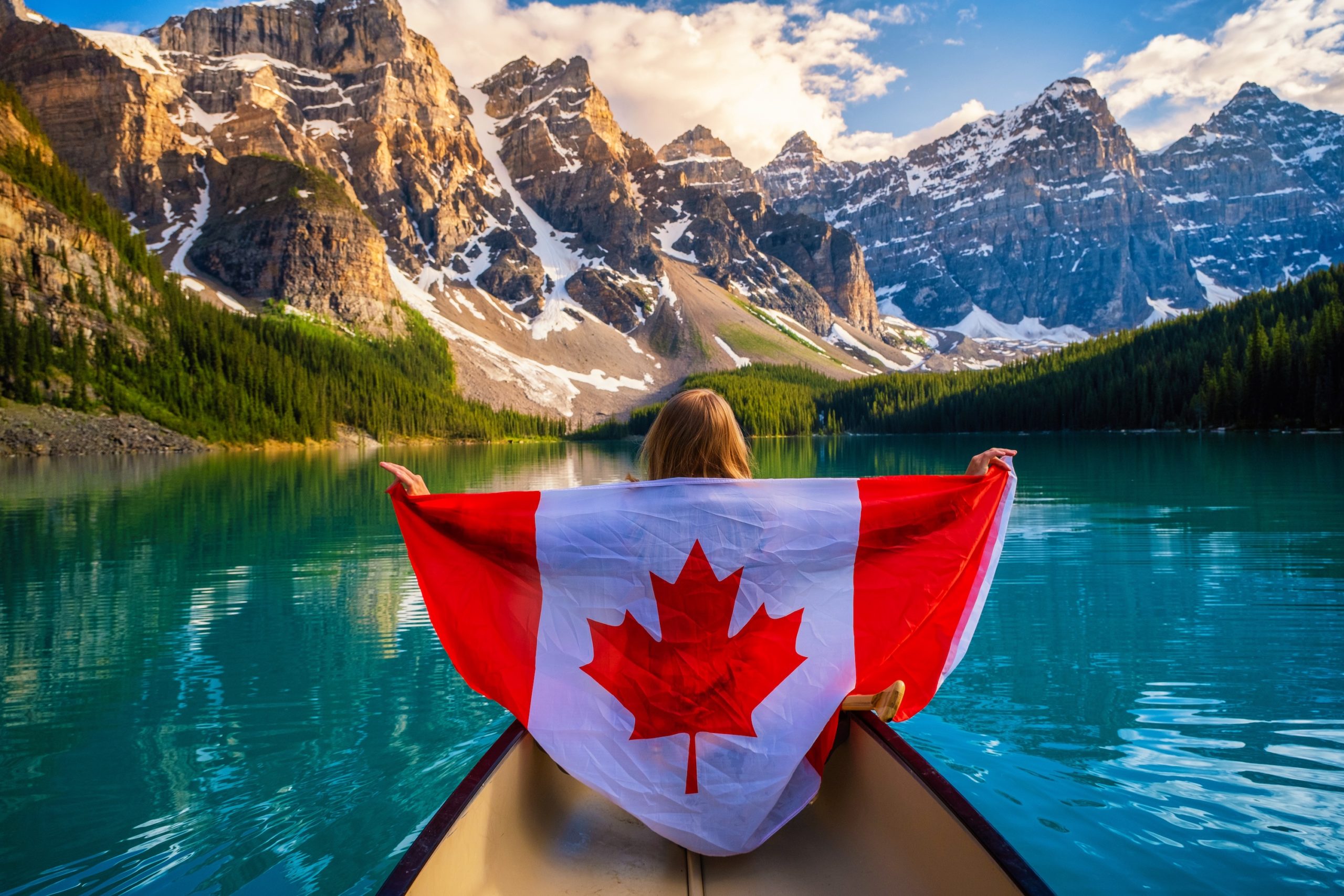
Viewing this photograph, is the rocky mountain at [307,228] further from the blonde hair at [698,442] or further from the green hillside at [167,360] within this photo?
the blonde hair at [698,442]

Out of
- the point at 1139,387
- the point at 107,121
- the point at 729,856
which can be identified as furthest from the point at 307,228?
the point at 729,856

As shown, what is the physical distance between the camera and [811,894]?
3191mm

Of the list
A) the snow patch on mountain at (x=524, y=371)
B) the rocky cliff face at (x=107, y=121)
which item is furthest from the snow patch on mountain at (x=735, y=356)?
the rocky cliff face at (x=107, y=121)

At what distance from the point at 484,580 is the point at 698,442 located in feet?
4.39

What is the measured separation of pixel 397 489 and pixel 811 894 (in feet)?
9.19

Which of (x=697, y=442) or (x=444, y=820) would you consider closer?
(x=444, y=820)

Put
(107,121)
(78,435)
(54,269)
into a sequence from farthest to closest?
(107,121)
(54,269)
(78,435)

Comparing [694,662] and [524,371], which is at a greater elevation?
[524,371]

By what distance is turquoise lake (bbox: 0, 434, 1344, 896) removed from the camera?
14.8 feet

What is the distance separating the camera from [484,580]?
385cm

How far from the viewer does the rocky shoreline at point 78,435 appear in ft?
179

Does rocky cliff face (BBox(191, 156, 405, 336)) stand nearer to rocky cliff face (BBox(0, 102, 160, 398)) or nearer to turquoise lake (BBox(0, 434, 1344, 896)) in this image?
rocky cliff face (BBox(0, 102, 160, 398))

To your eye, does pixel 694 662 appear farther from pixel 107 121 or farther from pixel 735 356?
pixel 107 121

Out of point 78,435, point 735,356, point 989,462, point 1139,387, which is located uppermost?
point 735,356
